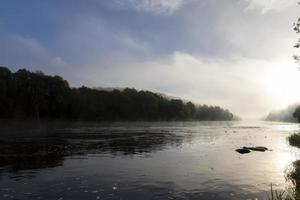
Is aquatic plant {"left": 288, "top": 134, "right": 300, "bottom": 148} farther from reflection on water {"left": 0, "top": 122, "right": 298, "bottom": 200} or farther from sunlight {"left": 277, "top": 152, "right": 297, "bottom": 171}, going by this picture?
reflection on water {"left": 0, "top": 122, "right": 298, "bottom": 200}

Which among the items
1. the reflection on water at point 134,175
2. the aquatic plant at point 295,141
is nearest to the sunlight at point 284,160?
the reflection on water at point 134,175

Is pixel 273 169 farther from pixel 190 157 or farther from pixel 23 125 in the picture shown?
pixel 23 125

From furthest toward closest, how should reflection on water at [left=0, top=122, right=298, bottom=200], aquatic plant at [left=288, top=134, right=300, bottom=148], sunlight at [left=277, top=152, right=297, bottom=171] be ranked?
aquatic plant at [left=288, top=134, right=300, bottom=148], sunlight at [left=277, top=152, right=297, bottom=171], reflection on water at [left=0, top=122, right=298, bottom=200]

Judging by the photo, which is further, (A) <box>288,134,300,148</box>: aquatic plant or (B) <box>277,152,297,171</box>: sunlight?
(A) <box>288,134,300,148</box>: aquatic plant

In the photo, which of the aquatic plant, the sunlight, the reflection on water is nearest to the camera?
the reflection on water

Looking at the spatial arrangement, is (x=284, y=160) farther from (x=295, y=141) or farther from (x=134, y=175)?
(x=295, y=141)

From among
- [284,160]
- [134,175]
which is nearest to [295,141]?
[284,160]

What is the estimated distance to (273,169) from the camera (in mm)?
40656

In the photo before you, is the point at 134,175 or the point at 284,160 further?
the point at 284,160

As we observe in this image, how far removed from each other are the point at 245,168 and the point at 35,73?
128 m

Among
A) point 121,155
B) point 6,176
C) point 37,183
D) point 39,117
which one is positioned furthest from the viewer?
point 39,117

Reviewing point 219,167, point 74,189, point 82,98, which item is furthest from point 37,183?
point 82,98

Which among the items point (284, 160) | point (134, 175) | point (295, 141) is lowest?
point (134, 175)

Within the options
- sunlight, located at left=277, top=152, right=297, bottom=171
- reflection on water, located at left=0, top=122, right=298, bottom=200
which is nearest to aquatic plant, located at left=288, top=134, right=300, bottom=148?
sunlight, located at left=277, top=152, right=297, bottom=171
